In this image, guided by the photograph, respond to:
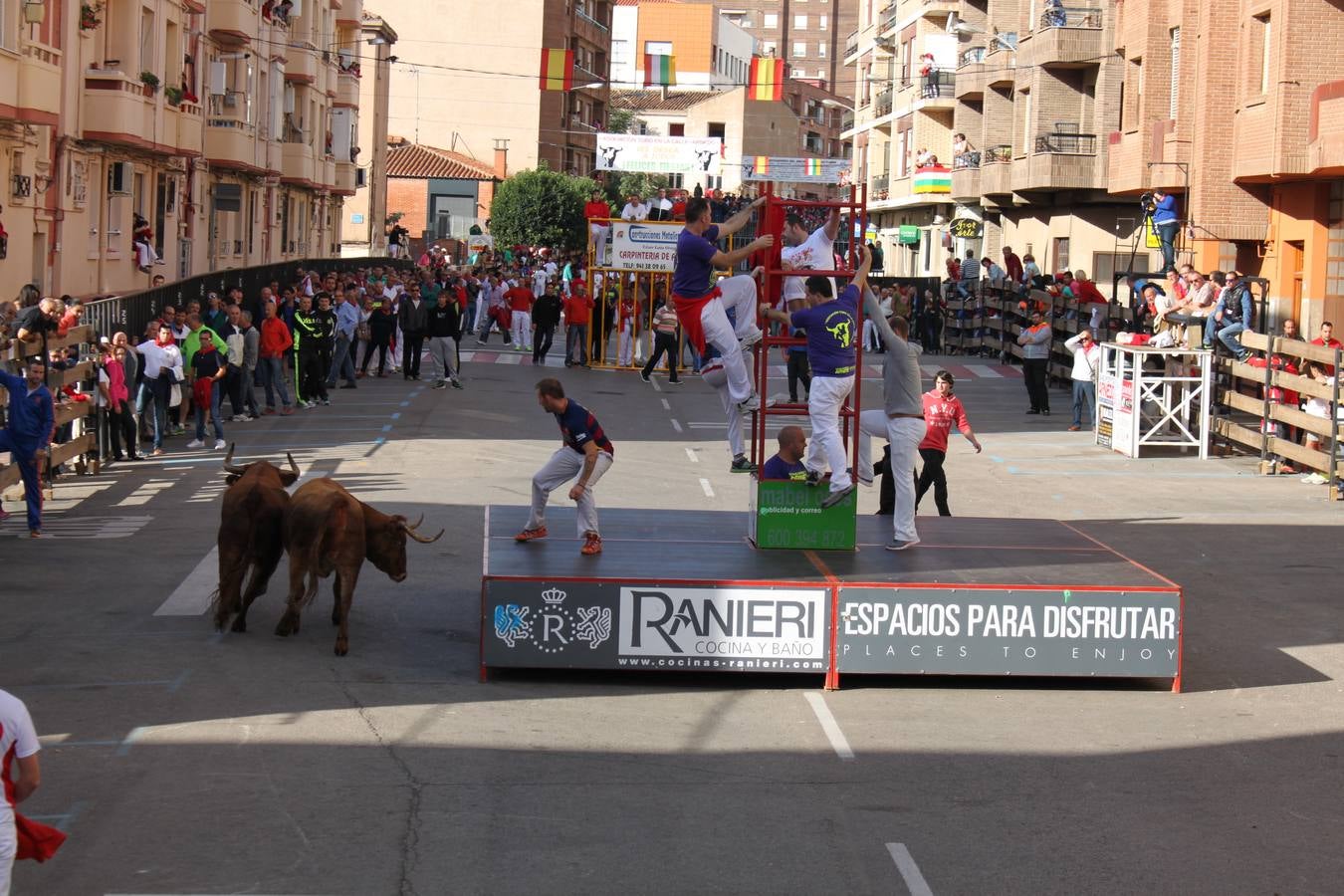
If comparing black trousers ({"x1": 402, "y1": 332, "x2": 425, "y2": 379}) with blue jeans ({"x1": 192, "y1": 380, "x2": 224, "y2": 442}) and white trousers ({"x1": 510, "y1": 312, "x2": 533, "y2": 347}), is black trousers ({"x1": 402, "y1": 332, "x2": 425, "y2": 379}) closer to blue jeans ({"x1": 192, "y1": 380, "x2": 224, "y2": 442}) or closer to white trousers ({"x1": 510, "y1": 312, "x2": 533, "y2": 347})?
white trousers ({"x1": 510, "y1": 312, "x2": 533, "y2": 347})

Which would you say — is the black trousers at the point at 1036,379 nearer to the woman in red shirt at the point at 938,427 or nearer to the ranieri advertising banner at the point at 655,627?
the woman in red shirt at the point at 938,427

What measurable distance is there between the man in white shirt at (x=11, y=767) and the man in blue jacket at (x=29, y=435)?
1232cm

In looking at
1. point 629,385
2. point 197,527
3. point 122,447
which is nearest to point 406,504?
point 197,527

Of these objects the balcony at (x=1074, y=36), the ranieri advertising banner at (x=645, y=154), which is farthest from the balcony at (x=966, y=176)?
the ranieri advertising banner at (x=645, y=154)

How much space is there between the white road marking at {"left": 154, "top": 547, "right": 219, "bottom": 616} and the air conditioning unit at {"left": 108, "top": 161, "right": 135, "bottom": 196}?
20.1 m

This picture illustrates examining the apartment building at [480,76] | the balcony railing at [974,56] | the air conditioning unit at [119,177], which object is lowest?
the air conditioning unit at [119,177]

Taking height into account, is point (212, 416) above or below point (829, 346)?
below

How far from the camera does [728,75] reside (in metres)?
121

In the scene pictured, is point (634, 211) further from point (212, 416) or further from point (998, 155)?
point (998, 155)

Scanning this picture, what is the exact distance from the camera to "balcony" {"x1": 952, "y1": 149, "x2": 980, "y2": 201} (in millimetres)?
55688

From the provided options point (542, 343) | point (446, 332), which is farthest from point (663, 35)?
point (446, 332)

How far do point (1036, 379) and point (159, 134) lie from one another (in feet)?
63.2

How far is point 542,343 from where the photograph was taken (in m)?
40.9

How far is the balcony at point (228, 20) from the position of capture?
1654 inches
